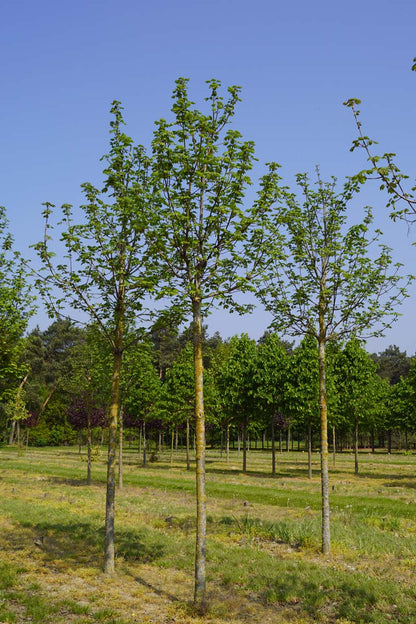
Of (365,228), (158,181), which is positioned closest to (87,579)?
(158,181)

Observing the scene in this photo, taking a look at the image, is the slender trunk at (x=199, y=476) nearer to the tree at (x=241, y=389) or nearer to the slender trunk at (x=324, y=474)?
the slender trunk at (x=324, y=474)

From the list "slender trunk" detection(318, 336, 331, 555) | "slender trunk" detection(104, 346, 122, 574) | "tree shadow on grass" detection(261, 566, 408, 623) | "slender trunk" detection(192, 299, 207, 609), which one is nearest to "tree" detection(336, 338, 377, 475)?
"slender trunk" detection(318, 336, 331, 555)

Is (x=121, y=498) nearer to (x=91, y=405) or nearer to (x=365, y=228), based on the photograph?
(x=91, y=405)

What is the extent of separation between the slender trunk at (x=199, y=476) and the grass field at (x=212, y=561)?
1.74 ft

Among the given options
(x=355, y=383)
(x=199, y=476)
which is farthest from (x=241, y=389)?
(x=199, y=476)

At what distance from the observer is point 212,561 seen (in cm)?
1252

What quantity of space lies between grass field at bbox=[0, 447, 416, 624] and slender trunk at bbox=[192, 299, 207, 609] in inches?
20.9

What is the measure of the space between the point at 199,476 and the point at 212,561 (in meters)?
4.33

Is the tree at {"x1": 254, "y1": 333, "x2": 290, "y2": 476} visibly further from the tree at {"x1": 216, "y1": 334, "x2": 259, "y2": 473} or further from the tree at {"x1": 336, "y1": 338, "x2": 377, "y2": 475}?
the tree at {"x1": 336, "y1": 338, "x2": 377, "y2": 475}

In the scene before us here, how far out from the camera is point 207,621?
870 cm

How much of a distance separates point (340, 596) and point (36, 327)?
364 feet

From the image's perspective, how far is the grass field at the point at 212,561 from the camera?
920 cm

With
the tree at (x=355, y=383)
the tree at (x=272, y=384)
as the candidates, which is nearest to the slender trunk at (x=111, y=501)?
the tree at (x=272, y=384)

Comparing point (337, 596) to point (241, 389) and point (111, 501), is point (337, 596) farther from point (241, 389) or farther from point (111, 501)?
point (241, 389)
